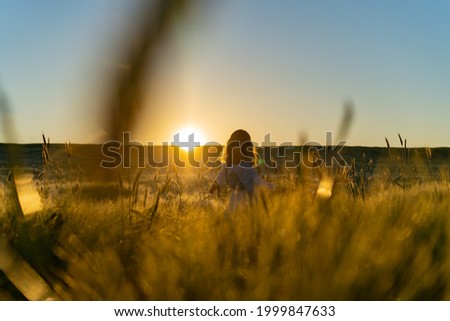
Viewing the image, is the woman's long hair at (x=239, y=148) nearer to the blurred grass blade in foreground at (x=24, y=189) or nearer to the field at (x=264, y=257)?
the field at (x=264, y=257)

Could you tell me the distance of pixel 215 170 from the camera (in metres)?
4.85

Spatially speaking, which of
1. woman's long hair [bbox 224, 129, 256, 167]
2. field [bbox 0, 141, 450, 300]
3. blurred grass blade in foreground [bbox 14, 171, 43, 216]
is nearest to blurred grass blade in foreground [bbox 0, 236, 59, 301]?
field [bbox 0, 141, 450, 300]

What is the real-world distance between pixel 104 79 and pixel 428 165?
9.06 feet

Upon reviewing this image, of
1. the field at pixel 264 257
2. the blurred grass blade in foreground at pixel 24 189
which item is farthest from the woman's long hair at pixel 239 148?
the blurred grass blade in foreground at pixel 24 189

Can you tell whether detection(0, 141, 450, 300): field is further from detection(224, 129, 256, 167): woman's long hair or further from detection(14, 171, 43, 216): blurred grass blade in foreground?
detection(224, 129, 256, 167): woman's long hair

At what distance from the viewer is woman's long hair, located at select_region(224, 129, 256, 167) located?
5.20 metres

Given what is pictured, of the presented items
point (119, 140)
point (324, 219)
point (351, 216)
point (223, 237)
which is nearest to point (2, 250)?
point (119, 140)

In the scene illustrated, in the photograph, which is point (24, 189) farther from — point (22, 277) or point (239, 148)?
point (239, 148)

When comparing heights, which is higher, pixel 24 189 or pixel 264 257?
pixel 24 189

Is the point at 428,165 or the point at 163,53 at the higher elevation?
the point at 163,53

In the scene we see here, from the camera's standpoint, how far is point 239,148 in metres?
5.23

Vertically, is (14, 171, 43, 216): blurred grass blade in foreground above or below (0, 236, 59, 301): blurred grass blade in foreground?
above

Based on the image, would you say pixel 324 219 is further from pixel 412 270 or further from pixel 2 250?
pixel 2 250

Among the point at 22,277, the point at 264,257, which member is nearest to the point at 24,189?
the point at 22,277
